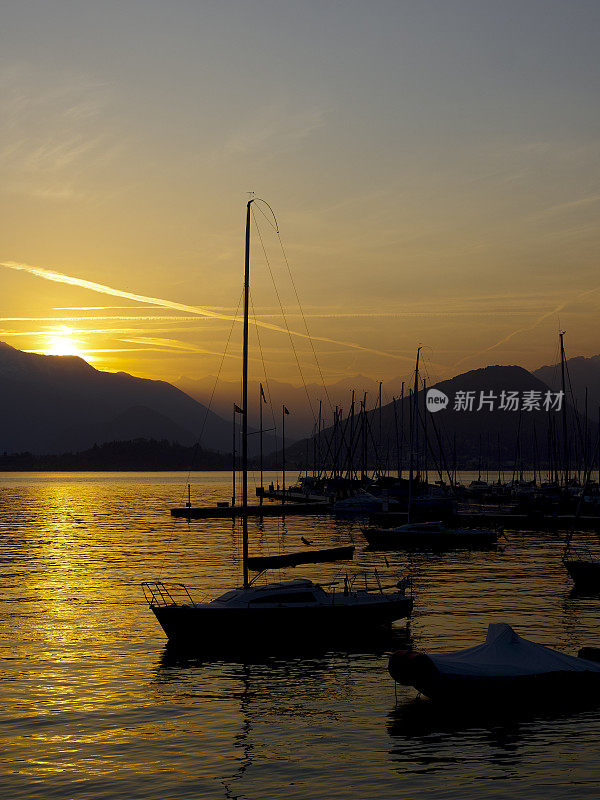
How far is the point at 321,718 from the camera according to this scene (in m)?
27.7

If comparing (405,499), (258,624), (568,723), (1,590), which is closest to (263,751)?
(568,723)

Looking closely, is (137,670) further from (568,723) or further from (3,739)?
(568,723)

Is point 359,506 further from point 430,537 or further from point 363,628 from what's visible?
point 363,628

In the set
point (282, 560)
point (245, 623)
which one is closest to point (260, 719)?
point (245, 623)

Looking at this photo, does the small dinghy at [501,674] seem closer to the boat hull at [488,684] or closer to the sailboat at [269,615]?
the boat hull at [488,684]

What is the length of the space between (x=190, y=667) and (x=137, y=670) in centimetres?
198

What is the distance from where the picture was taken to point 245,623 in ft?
119

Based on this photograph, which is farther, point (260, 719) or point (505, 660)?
point (505, 660)

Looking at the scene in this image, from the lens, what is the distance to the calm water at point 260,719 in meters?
22.5

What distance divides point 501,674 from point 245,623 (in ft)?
37.8

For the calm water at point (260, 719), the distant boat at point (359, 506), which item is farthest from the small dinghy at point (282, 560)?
the distant boat at point (359, 506)

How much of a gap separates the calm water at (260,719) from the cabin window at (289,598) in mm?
2121

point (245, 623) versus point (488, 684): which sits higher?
point (245, 623)

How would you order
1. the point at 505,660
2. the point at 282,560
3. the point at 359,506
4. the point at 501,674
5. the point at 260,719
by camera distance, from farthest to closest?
the point at 359,506 < the point at 282,560 < the point at 505,660 < the point at 501,674 < the point at 260,719
